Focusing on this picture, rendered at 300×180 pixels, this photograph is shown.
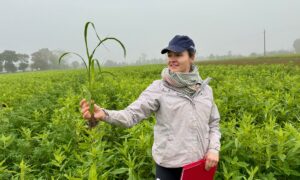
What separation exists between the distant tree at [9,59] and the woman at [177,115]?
4277 inches

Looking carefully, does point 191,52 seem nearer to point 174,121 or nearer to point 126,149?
point 174,121

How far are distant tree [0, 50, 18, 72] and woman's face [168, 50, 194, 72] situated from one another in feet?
356

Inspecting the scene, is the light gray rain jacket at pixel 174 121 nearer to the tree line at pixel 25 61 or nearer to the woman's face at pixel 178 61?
the woman's face at pixel 178 61

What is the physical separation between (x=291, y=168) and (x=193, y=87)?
1193 millimetres

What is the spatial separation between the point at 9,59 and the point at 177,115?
364ft

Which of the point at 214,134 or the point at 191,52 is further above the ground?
the point at 191,52

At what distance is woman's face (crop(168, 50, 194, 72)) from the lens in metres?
2.75

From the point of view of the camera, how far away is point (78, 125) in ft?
13.0

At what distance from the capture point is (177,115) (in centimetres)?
264

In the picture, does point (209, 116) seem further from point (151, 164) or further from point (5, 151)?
point (5, 151)

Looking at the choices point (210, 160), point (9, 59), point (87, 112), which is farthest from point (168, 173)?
point (9, 59)

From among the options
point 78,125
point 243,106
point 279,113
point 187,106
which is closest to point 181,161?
point 187,106

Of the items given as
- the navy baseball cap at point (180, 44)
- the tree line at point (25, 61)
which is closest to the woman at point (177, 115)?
the navy baseball cap at point (180, 44)

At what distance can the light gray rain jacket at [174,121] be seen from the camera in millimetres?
2607
